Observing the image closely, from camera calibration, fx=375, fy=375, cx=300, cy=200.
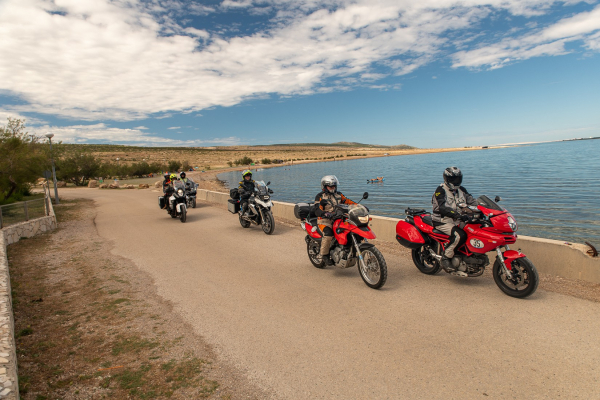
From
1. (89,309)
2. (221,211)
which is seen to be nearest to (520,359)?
(89,309)

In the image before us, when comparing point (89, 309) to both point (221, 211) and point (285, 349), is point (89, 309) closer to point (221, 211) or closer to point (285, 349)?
point (285, 349)

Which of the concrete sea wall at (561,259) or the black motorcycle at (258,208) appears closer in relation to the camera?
the concrete sea wall at (561,259)

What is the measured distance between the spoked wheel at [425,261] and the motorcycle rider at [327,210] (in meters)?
1.55

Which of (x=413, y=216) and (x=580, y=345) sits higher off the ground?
(x=413, y=216)

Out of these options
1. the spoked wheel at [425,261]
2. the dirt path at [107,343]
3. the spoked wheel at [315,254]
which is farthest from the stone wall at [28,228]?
the spoked wheel at [425,261]

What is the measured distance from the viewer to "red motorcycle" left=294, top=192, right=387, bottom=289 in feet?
19.6

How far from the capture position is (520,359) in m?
3.77

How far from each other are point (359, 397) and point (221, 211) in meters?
14.5

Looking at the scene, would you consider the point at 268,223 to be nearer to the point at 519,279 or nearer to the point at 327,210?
the point at 327,210

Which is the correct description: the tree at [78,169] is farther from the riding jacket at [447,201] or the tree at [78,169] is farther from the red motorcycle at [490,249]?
the red motorcycle at [490,249]

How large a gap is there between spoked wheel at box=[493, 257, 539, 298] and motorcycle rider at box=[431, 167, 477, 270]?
Answer: 657 mm

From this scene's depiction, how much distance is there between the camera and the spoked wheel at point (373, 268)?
582 centimetres

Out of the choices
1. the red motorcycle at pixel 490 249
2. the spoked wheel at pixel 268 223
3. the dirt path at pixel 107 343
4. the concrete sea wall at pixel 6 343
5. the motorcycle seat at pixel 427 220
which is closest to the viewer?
the concrete sea wall at pixel 6 343

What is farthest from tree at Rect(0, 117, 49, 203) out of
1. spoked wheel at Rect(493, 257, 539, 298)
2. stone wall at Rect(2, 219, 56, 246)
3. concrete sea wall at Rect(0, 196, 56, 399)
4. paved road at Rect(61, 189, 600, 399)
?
spoked wheel at Rect(493, 257, 539, 298)
